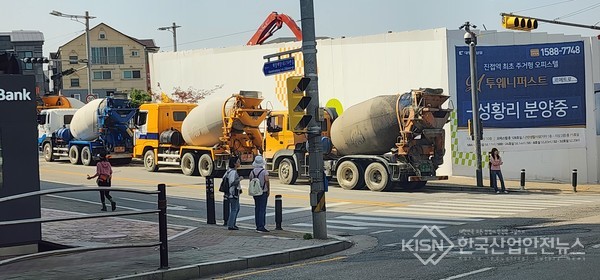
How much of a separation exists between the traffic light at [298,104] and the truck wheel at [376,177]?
482 inches

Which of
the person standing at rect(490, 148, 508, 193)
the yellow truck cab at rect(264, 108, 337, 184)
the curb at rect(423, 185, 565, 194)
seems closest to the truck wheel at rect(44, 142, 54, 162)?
the yellow truck cab at rect(264, 108, 337, 184)

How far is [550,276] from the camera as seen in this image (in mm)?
10461

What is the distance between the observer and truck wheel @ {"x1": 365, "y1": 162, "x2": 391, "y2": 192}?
27.9 meters

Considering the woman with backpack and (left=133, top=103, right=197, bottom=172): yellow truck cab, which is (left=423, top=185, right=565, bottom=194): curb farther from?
the woman with backpack

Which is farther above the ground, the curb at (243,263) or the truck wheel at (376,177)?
the truck wheel at (376,177)

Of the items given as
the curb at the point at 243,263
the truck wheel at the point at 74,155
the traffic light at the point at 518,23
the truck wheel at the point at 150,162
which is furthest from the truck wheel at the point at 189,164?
the curb at the point at 243,263

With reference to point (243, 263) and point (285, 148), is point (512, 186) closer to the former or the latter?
point (285, 148)

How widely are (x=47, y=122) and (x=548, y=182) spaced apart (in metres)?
24.8

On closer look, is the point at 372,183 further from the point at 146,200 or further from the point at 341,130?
the point at 146,200

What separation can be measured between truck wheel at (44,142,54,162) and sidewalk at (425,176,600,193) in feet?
65.2

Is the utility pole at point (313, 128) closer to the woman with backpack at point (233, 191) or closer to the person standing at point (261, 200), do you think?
the person standing at point (261, 200)

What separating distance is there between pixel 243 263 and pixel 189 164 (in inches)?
834

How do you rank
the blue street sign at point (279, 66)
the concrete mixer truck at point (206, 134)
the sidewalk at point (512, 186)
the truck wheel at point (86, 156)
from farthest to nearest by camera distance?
the truck wheel at point (86, 156) < the concrete mixer truck at point (206, 134) < the sidewalk at point (512, 186) < the blue street sign at point (279, 66)

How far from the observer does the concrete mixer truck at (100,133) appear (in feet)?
120
